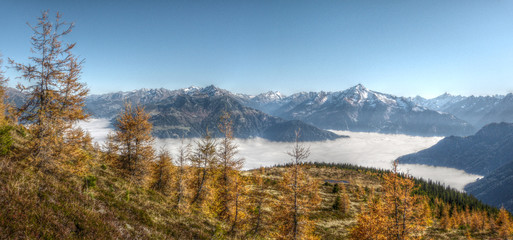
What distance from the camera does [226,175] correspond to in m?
27.4

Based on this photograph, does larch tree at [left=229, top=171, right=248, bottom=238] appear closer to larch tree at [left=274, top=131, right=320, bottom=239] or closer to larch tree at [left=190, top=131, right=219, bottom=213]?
larch tree at [left=274, top=131, right=320, bottom=239]

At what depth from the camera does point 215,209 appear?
2542 cm

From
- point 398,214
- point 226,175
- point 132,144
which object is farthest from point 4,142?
point 398,214

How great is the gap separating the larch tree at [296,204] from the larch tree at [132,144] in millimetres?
17410

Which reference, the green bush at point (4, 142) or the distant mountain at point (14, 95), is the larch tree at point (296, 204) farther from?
the distant mountain at point (14, 95)

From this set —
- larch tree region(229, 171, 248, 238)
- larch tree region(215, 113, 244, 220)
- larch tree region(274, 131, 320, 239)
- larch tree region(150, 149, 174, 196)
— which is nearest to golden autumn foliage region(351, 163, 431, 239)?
larch tree region(274, 131, 320, 239)

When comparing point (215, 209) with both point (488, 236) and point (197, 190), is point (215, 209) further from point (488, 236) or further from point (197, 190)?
point (488, 236)

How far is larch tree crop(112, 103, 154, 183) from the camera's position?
25.8m

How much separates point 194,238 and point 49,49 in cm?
1944

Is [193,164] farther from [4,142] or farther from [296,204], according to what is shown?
[4,142]

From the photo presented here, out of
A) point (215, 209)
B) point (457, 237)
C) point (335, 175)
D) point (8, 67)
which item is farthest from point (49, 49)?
point (335, 175)

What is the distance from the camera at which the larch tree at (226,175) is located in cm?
2438

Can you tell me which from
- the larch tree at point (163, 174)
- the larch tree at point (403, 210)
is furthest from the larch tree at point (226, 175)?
the larch tree at point (403, 210)

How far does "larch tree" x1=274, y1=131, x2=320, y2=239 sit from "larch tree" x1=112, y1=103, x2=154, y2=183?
1741cm
